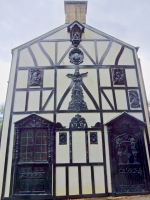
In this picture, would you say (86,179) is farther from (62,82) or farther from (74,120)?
(62,82)

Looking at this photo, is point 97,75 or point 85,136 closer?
point 85,136

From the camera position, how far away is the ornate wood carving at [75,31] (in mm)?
8047

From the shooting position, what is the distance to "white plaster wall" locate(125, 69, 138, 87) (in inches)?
295

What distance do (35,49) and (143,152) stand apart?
6683 millimetres

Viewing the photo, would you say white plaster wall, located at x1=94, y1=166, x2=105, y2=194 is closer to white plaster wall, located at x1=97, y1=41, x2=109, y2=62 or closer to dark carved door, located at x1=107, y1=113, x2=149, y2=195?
dark carved door, located at x1=107, y1=113, x2=149, y2=195

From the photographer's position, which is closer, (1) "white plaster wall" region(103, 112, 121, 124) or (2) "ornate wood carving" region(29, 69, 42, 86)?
(1) "white plaster wall" region(103, 112, 121, 124)

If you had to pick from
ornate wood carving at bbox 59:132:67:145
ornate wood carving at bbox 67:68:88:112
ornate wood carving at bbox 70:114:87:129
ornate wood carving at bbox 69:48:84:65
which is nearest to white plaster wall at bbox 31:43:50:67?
ornate wood carving at bbox 69:48:84:65

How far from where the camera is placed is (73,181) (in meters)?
6.15

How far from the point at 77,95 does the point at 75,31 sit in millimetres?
3397

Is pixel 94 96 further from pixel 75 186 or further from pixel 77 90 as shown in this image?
pixel 75 186

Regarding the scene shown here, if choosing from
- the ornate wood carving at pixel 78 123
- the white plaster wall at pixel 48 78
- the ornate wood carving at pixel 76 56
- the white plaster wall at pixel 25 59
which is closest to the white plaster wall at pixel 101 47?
the ornate wood carving at pixel 76 56

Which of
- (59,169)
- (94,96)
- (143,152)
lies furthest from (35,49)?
(143,152)

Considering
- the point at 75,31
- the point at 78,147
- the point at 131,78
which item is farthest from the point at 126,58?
the point at 78,147

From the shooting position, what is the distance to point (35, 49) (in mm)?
7941
